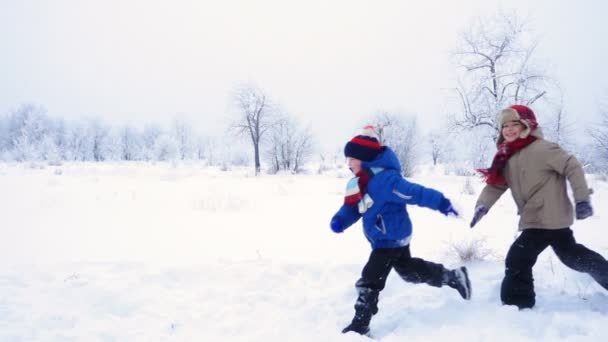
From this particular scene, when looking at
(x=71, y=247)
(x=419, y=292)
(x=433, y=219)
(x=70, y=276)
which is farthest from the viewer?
→ (x=433, y=219)

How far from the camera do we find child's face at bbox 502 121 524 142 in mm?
2549

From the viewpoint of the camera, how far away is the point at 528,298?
247 cm

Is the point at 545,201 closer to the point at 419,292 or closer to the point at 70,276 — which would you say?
the point at 419,292

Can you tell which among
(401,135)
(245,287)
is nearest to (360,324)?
(245,287)

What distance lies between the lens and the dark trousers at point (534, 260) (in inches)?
93.4

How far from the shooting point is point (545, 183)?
239cm

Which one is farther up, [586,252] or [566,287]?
[586,252]

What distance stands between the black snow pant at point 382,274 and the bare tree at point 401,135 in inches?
735

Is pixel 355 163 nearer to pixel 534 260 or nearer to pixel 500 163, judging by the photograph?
pixel 500 163

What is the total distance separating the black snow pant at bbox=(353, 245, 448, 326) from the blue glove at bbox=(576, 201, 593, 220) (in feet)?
3.17

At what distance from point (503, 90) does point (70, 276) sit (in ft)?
46.2

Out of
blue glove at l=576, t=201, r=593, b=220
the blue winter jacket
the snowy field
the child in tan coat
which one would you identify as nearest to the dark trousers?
the child in tan coat

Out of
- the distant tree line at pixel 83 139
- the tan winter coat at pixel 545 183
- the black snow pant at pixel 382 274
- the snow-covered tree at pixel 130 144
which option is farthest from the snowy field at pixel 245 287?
the snow-covered tree at pixel 130 144

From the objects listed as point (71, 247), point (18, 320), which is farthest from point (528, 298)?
point (71, 247)
